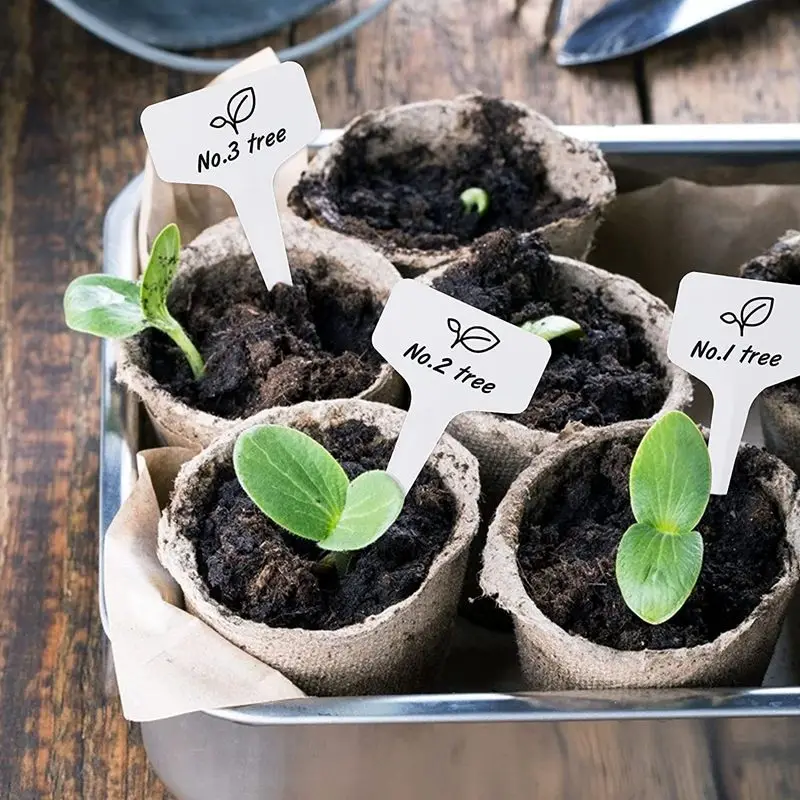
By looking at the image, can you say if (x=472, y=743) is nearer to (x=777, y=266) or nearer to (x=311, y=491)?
(x=311, y=491)

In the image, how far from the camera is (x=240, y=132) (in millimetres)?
809

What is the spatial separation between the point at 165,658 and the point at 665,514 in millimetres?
294

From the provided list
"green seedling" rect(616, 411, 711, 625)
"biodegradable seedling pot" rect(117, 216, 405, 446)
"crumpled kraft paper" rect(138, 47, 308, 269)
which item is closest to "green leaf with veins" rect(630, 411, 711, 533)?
"green seedling" rect(616, 411, 711, 625)

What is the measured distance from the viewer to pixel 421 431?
73 centimetres

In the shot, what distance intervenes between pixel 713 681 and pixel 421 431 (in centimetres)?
22

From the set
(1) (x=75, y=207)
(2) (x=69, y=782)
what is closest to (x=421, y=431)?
(2) (x=69, y=782)

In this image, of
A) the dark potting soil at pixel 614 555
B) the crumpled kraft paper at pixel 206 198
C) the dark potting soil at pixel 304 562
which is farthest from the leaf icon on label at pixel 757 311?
the crumpled kraft paper at pixel 206 198

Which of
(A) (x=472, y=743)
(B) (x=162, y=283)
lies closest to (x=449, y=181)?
(B) (x=162, y=283)

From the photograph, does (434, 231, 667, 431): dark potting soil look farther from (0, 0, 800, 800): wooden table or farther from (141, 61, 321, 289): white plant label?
(0, 0, 800, 800): wooden table

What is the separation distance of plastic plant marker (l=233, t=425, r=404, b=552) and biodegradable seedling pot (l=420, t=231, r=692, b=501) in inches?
5.1

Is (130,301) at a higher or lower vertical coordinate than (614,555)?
higher

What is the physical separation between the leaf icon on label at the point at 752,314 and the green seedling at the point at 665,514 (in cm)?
7

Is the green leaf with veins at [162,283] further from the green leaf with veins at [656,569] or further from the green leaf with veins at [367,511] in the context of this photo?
the green leaf with veins at [656,569]

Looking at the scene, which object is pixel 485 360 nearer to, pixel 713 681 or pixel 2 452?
pixel 713 681
